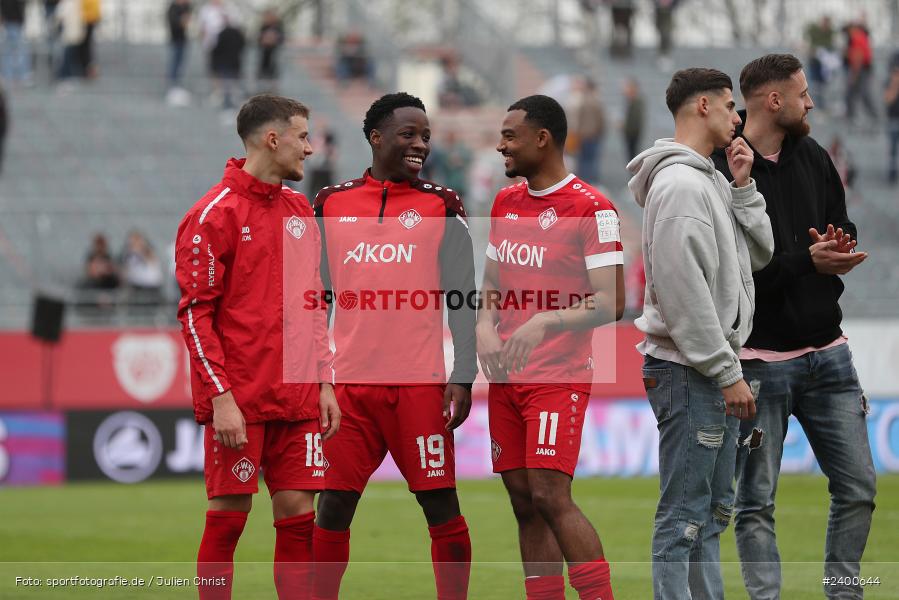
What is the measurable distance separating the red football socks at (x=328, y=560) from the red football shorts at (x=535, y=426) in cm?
87

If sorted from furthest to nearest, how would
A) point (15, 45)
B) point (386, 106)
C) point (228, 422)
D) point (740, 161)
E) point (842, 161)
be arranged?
1. point (15, 45)
2. point (842, 161)
3. point (386, 106)
4. point (740, 161)
5. point (228, 422)

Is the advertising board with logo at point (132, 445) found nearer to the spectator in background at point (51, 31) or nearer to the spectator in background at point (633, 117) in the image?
the spectator in background at point (633, 117)

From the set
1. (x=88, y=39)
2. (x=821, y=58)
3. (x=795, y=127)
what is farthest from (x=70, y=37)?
(x=795, y=127)

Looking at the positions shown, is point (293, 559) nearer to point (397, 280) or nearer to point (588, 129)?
point (397, 280)

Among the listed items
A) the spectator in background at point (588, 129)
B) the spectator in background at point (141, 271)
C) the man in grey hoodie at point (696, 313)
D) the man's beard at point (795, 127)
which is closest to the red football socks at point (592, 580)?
the man in grey hoodie at point (696, 313)

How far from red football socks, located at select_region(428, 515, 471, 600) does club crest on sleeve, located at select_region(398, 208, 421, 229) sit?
4.89 feet

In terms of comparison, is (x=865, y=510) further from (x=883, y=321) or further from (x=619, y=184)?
(x=619, y=184)

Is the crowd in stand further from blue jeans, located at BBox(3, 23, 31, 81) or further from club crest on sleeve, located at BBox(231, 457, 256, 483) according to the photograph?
club crest on sleeve, located at BBox(231, 457, 256, 483)

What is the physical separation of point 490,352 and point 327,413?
856mm

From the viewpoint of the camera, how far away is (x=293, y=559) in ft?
22.9

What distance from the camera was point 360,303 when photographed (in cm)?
737

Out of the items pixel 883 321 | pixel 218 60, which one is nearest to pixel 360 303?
pixel 883 321

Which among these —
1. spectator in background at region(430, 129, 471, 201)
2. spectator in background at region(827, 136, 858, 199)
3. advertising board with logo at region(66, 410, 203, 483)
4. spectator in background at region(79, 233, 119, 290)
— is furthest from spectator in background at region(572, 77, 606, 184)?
advertising board with logo at region(66, 410, 203, 483)

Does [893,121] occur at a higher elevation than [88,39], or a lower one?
lower
